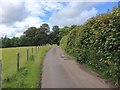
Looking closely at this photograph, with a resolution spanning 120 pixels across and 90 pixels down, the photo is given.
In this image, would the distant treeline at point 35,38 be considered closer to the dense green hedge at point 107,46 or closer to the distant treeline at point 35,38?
the distant treeline at point 35,38

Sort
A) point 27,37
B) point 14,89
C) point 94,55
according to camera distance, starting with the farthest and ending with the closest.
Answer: point 27,37
point 94,55
point 14,89

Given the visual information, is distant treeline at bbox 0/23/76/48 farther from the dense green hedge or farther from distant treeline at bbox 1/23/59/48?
the dense green hedge

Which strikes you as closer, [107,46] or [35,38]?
[107,46]

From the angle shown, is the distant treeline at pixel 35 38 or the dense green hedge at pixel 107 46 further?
the distant treeline at pixel 35 38

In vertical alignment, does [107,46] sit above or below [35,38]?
below

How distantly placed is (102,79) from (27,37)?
366 feet

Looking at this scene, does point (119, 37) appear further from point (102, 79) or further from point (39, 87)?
point (39, 87)

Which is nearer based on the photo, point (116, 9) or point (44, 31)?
point (116, 9)

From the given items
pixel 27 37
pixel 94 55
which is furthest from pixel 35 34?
pixel 94 55

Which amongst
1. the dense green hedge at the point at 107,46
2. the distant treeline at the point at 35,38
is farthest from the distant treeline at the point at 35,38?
the dense green hedge at the point at 107,46

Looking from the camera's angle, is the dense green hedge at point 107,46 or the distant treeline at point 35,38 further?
the distant treeline at point 35,38

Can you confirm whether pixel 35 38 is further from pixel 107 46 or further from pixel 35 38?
pixel 107 46

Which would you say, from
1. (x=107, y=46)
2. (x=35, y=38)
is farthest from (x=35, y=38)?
(x=107, y=46)

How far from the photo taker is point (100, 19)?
507 inches
